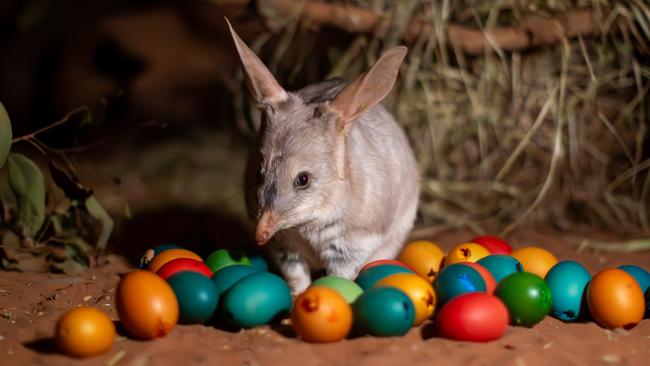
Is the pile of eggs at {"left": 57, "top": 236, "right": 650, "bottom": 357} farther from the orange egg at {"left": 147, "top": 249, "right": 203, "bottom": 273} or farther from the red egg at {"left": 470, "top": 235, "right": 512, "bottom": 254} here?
the red egg at {"left": 470, "top": 235, "right": 512, "bottom": 254}

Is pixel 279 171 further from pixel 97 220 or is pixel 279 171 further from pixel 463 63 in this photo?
pixel 463 63

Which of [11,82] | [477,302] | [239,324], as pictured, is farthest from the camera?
[11,82]

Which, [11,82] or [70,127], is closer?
[70,127]

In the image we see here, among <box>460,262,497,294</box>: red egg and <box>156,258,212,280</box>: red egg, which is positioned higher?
<box>460,262,497,294</box>: red egg

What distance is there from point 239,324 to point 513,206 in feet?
10.7

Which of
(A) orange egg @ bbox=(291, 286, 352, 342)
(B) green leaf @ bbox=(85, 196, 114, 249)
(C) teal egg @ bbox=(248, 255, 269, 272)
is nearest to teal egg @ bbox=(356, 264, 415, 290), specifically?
(A) orange egg @ bbox=(291, 286, 352, 342)

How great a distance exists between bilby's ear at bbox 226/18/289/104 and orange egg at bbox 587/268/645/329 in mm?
1931

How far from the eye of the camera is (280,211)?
391 centimetres

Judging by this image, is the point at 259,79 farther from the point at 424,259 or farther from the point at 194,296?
the point at 424,259

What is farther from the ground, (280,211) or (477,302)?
(280,211)

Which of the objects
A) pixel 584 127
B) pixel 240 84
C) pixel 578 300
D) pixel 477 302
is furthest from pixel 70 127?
pixel 584 127

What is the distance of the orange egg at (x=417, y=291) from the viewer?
12.2ft

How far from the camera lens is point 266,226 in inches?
152

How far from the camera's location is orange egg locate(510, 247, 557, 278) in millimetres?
4449
